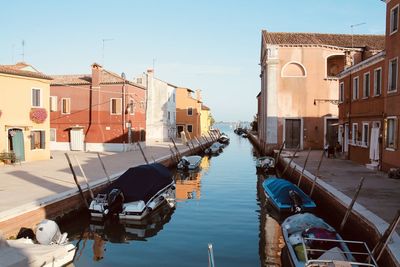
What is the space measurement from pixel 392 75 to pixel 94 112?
23.4 m

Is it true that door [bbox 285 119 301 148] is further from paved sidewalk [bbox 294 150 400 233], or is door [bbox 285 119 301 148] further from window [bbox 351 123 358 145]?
paved sidewalk [bbox 294 150 400 233]

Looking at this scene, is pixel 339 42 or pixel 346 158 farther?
pixel 339 42

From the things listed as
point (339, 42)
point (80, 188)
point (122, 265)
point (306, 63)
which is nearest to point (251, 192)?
point (80, 188)

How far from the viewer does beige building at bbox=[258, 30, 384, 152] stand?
113 feet

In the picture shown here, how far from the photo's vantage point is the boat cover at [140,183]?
14445mm

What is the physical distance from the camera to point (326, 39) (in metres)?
37.2

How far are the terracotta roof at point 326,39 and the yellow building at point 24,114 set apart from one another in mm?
20509

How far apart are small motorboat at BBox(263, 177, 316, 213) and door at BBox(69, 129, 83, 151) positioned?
2144cm

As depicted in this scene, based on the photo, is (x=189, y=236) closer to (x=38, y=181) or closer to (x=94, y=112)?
(x=38, y=181)

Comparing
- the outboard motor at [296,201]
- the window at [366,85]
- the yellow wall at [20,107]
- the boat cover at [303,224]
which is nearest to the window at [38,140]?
the yellow wall at [20,107]

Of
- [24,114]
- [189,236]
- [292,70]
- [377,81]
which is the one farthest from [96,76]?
[189,236]

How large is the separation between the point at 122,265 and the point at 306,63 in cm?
2899

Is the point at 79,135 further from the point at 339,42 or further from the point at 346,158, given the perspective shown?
the point at 339,42

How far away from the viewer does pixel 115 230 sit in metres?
12.9
